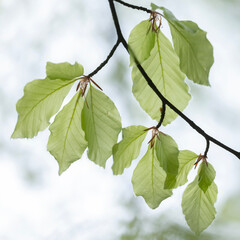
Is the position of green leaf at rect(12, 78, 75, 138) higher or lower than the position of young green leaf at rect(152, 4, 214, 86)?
lower

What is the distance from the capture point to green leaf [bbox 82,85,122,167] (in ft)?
2.06

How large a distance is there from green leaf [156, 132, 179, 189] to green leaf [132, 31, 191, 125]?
0.06 meters

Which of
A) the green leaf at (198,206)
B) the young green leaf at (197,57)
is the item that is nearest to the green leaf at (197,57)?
the young green leaf at (197,57)

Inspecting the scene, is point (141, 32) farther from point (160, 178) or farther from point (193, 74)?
point (160, 178)

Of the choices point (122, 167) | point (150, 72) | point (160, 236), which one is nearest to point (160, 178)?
point (122, 167)

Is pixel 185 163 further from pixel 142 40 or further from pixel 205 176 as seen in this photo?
pixel 142 40

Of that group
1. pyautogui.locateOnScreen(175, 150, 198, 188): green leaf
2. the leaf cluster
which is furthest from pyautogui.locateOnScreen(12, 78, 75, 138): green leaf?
pyautogui.locateOnScreen(175, 150, 198, 188): green leaf

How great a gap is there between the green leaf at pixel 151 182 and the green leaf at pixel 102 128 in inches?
3.1

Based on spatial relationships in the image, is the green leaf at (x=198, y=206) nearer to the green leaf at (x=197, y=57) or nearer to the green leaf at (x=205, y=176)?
the green leaf at (x=205, y=176)

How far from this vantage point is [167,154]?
618 millimetres

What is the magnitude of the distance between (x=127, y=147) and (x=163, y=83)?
0.12 metres

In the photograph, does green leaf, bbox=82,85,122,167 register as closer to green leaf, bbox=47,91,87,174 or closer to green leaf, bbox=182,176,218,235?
green leaf, bbox=47,91,87,174

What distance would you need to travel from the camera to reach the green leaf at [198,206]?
2.27 ft

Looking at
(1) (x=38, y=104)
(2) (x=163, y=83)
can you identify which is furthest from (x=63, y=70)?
(2) (x=163, y=83)
